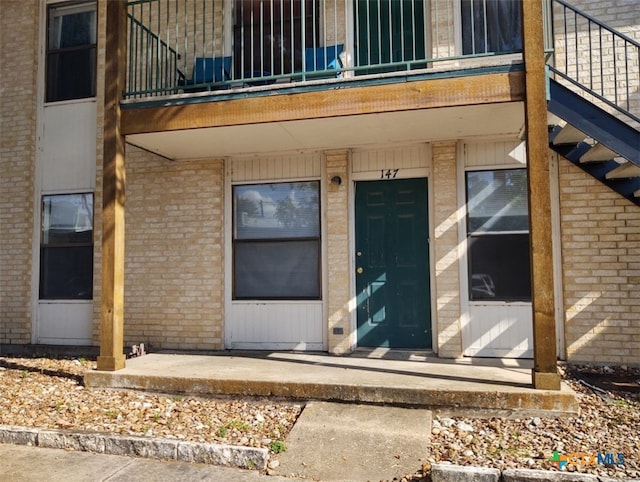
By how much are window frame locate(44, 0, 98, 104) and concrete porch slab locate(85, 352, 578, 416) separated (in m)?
4.63

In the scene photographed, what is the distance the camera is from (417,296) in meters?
6.27

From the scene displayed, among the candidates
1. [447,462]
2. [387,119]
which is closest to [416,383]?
[447,462]

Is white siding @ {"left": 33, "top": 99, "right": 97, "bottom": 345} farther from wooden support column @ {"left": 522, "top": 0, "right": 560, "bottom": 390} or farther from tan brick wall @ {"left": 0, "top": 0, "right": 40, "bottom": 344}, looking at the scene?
wooden support column @ {"left": 522, "top": 0, "right": 560, "bottom": 390}

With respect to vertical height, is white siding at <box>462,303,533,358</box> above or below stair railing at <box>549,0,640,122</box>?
below

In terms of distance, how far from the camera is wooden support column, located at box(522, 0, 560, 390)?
4.35 metres

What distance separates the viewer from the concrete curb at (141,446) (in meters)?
3.64

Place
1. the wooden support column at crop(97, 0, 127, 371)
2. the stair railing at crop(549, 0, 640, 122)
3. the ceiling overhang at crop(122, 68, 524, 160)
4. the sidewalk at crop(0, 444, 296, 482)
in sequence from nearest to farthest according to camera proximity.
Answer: the sidewalk at crop(0, 444, 296, 482)
the ceiling overhang at crop(122, 68, 524, 160)
the wooden support column at crop(97, 0, 127, 371)
the stair railing at crop(549, 0, 640, 122)

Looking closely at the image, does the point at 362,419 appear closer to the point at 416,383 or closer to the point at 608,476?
the point at 416,383

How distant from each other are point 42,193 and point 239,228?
3344 millimetres

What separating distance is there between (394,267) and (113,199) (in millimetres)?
3627

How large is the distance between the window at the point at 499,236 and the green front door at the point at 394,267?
63cm

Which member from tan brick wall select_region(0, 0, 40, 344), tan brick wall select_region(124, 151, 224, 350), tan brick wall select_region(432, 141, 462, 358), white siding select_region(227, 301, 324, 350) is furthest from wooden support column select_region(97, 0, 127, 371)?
tan brick wall select_region(432, 141, 462, 358)

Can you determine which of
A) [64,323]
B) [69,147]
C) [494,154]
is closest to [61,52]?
[69,147]

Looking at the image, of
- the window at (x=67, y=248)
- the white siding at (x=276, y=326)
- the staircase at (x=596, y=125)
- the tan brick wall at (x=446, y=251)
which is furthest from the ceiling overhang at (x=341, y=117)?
the white siding at (x=276, y=326)
